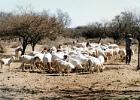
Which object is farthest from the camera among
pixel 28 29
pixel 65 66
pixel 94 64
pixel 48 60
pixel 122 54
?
pixel 28 29

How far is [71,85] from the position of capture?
1884cm

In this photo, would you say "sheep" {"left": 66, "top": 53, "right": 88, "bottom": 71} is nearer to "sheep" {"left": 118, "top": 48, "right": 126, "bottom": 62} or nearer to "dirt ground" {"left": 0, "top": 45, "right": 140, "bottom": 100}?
"dirt ground" {"left": 0, "top": 45, "right": 140, "bottom": 100}

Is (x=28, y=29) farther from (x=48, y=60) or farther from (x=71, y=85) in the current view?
(x=71, y=85)

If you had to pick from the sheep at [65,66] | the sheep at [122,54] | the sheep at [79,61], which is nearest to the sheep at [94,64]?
the sheep at [79,61]

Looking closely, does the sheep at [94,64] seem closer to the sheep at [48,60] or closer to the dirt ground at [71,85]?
the dirt ground at [71,85]

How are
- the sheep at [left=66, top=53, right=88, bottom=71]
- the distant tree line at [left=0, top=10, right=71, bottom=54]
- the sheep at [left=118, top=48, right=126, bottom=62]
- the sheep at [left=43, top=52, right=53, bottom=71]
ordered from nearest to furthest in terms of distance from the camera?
the sheep at [left=66, top=53, right=88, bottom=71] < the sheep at [left=43, top=52, right=53, bottom=71] < the sheep at [left=118, top=48, right=126, bottom=62] < the distant tree line at [left=0, top=10, right=71, bottom=54]

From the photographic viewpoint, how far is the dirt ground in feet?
51.8

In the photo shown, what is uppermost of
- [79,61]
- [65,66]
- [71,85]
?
[79,61]

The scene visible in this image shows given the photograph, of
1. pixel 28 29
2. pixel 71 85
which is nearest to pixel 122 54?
pixel 28 29

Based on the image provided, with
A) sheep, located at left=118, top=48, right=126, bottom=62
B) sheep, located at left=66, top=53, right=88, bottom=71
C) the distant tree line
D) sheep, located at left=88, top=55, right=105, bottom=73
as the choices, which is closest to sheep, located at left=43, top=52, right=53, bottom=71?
sheep, located at left=66, top=53, right=88, bottom=71

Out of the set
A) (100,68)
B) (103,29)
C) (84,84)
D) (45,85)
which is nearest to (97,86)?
(84,84)

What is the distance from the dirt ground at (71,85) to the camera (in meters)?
15.8

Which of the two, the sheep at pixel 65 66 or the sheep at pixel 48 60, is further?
the sheep at pixel 48 60

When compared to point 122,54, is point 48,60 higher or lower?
lower
